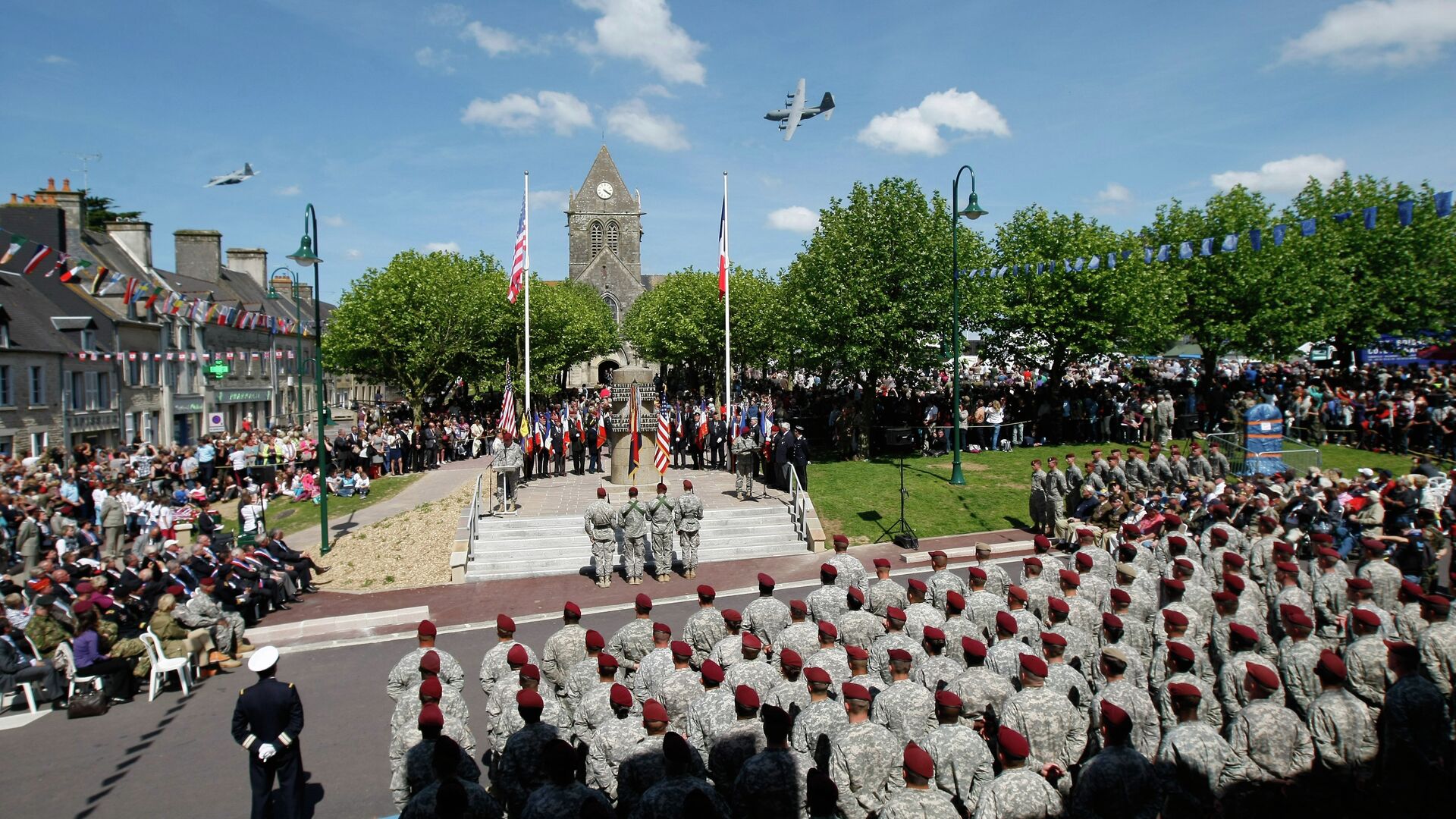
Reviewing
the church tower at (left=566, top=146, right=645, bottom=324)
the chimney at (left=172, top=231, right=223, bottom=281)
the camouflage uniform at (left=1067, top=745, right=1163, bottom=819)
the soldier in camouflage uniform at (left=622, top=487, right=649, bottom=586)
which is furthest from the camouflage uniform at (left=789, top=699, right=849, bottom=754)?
the church tower at (left=566, top=146, right=645, bottom=324)

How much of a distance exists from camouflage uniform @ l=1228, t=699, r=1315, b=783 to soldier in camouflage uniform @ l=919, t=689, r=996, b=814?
1901mm

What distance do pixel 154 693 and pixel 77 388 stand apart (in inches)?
1070

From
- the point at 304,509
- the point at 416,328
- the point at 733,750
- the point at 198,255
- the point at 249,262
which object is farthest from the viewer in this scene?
the point at 249,262

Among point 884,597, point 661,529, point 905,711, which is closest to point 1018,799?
point 905,711

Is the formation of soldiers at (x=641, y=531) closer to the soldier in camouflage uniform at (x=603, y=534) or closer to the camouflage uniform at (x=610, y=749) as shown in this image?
the soldier in camouflage uniform at (x=603, y=534)

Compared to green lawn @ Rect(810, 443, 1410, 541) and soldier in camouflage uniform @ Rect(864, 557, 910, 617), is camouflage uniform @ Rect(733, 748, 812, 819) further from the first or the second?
green lawn @ Rect(810, 443, 1410, 541)

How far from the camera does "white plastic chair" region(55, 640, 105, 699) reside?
10742mm

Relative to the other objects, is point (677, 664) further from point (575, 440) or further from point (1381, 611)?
point (575, 440)

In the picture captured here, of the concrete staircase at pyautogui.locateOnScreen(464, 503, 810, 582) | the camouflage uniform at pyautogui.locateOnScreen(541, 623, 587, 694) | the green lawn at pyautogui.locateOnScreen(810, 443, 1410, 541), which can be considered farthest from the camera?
the green lawn at pyautogui.locateOnScreen(810, 443, 1410, 541)

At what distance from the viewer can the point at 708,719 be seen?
6.73m

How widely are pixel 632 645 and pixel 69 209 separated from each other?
3906 centimetres

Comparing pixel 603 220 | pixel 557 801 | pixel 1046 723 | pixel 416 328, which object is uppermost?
pixel 603 220

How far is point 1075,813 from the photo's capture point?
5.61 m

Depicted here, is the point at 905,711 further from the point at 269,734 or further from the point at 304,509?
the point at 304,509
